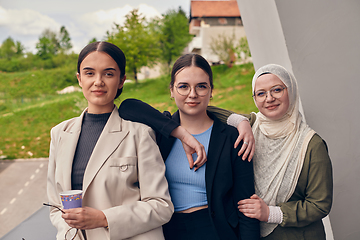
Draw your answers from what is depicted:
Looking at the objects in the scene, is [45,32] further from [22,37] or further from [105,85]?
[105,85]

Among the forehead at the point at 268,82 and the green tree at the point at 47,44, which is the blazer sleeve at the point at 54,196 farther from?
the green tree at the point at 47,44

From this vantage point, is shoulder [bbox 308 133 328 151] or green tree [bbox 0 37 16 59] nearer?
shoulder [bbox 308 133 328 151]

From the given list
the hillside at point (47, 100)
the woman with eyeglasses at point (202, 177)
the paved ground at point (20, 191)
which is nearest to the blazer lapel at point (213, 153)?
the woman with eyeglasses at point (202, 177)

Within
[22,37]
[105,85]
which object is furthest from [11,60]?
[105,85]

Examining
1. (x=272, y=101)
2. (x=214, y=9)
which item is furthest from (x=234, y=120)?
(x=214, y=9)

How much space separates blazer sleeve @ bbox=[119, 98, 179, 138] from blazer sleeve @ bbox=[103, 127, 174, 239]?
0.08 metres

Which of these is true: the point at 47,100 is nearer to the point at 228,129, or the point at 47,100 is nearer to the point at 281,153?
the point at 228,129

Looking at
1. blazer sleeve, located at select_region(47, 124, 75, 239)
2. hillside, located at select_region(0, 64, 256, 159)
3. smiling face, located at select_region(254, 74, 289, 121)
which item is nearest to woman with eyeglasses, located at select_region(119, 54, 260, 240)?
smiling face, located at select_region(254, 74, 289, 121)

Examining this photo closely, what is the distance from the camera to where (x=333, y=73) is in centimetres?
204

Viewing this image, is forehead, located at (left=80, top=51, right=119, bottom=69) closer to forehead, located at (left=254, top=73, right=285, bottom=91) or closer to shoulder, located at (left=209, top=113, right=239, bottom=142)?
shoulder, located at (left=209, top=113, right=239, bottom=142)

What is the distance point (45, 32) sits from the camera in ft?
73.8

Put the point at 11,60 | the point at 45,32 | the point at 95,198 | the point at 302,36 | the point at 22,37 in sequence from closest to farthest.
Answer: the point at 95,198, the point at 302,36, the point at 11,60, the point at 22,37, the point at 45,32

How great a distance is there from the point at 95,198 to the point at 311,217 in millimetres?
1098

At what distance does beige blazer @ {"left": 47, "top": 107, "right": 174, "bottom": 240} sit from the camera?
1256mm
